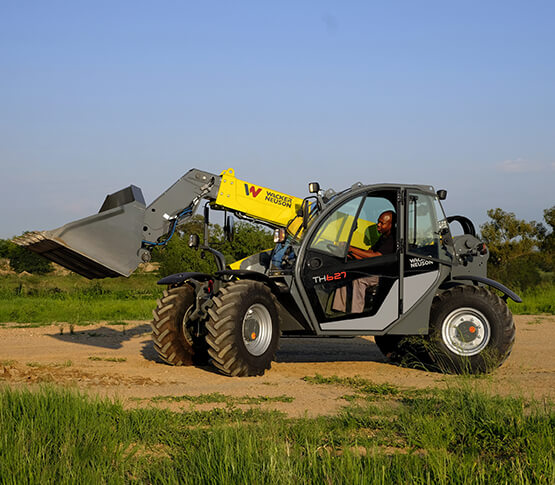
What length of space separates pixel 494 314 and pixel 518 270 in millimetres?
21469

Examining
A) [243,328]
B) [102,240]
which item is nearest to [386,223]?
[243,328]

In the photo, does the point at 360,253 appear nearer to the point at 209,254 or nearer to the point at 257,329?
the point at 257,329

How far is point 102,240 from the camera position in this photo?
1005cm

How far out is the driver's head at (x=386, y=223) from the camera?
10898 millimetres

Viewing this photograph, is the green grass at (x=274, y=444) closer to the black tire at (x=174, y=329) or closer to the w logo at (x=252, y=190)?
the black tire at (x=174, y=329)

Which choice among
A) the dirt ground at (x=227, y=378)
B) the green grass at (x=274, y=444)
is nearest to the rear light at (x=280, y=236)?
the dirt ground at (x=227, y=378)

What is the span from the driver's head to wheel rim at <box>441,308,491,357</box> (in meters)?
1.56

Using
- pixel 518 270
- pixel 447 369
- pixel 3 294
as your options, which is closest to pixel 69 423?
pixel 447 369

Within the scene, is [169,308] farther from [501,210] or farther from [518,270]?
[501,210]

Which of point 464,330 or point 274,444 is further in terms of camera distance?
point 464,330

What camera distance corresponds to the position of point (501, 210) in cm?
4228

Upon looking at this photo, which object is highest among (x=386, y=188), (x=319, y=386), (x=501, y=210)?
Result: (x=501, y=210)

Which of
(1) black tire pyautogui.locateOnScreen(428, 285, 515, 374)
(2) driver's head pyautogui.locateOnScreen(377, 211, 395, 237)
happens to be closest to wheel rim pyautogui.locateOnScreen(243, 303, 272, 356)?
(2) driver's head pyautogui.locateOnScreen(377, 211, 395, 237)

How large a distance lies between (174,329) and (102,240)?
1.81 meters
